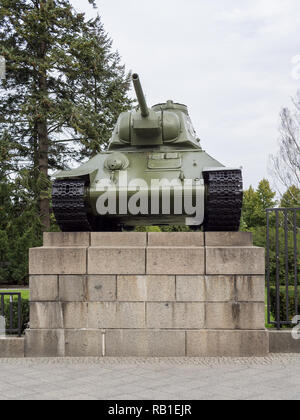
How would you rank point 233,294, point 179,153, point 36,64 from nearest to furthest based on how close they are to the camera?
point 233,294 → point 179,153 → point 36,64

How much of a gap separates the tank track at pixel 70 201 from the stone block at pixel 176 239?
1.10 metres

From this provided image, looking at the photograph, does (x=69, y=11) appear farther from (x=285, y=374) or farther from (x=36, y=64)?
(x=285, y=374)

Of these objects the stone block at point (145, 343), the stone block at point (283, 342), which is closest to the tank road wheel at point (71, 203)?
the stone block at point (145, 343)

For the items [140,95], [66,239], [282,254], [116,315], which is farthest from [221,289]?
[282,254]

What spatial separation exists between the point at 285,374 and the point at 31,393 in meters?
2.83

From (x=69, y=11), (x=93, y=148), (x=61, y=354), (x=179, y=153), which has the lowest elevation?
(x=61, y=354)

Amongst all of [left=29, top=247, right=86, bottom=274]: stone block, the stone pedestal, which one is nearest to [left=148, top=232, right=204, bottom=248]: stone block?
the stone pedestal

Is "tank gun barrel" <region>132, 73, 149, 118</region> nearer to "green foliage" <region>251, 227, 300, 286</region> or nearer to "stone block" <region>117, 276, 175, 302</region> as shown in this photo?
"stone block" <region>117, 276, 175, 302</region>

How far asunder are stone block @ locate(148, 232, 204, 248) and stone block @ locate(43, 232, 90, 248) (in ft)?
3.11

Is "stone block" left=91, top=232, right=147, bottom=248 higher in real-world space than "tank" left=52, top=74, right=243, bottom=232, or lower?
lower

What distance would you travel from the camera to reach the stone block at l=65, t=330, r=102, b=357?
6.55 metres

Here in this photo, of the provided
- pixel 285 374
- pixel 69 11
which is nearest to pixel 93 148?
pixel 69 11
